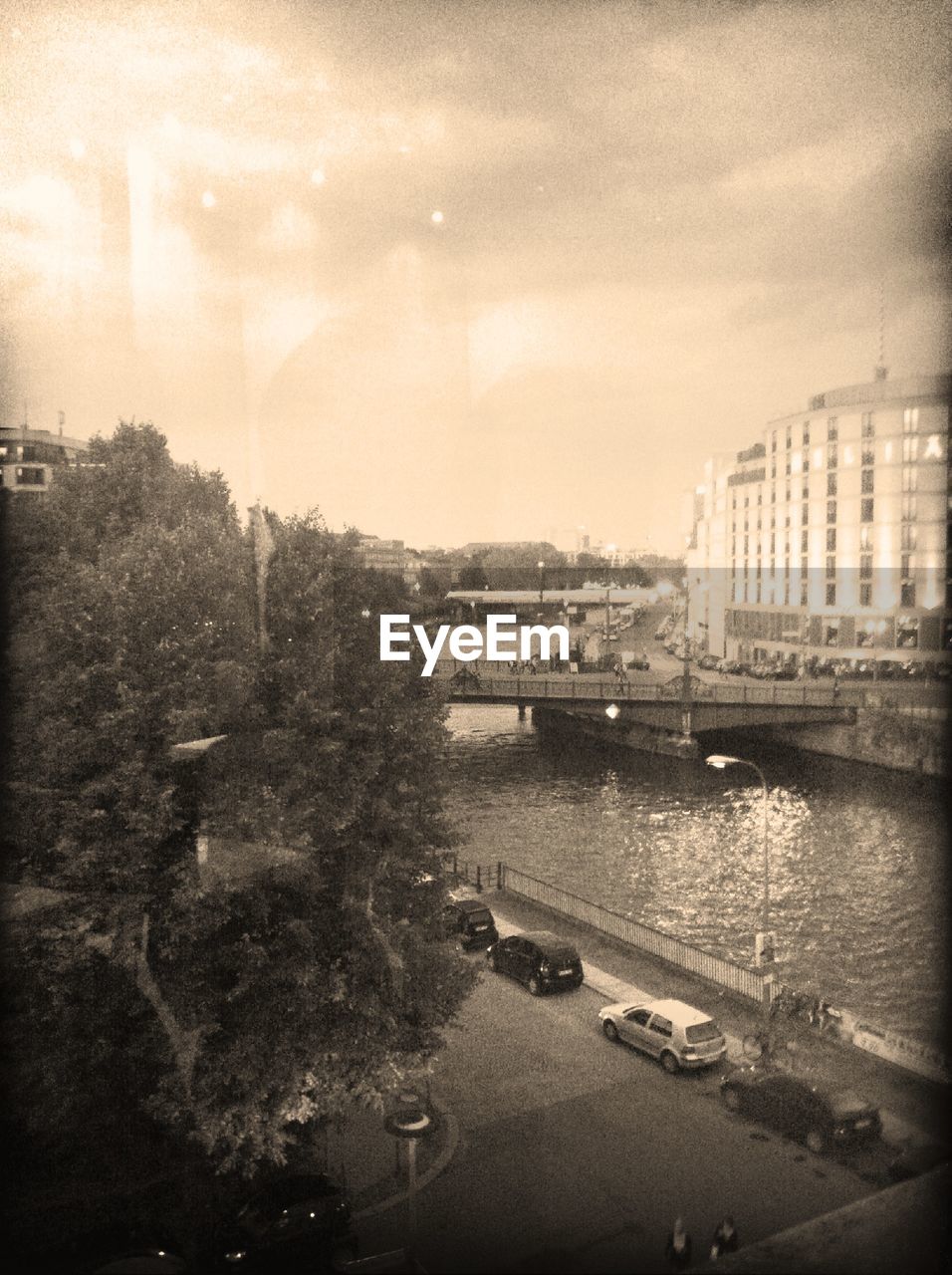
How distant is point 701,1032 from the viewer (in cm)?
538

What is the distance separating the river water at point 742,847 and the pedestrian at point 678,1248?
212 cm

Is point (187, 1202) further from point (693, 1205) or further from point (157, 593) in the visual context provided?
point (157, 593)

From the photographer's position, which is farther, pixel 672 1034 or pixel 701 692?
pixel 701 692

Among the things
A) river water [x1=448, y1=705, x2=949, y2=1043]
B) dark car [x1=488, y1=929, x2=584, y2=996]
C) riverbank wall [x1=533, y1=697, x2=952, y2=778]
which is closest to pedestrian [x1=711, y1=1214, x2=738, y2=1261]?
river water [x1=448, y1=705, x2=949, y2=1043]

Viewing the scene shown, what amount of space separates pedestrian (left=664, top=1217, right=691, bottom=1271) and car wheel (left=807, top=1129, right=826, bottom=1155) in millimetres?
932

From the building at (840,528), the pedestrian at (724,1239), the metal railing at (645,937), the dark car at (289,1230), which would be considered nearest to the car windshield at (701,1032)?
the metal railing at (645,937)

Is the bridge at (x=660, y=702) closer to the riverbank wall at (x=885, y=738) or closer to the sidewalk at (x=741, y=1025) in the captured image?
the riverbank wall at (x=885, y=738)

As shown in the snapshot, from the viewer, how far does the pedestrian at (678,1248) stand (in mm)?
3752

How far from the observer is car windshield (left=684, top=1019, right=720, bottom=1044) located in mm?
5336

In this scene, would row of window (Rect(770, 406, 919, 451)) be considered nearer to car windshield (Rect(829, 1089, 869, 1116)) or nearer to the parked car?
the parked car

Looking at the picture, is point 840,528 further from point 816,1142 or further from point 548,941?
point 816,1142

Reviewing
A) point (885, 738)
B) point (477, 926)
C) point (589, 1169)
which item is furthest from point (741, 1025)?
point (885, 738)

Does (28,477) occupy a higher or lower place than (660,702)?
higher

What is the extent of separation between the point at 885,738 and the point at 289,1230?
11.8m
